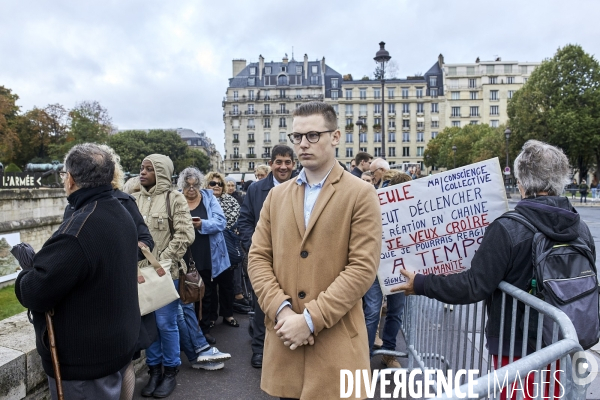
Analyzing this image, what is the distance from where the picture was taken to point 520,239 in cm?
229

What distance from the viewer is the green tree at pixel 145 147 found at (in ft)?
213

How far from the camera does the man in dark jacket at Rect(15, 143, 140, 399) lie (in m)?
2.19

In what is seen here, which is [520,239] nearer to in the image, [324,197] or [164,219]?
[324,197]

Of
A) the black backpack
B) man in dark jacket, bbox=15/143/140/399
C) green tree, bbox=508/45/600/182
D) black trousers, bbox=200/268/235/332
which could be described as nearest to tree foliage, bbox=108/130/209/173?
green tree, bbox=508/45/600/182

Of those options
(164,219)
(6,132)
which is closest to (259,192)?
(164,219)

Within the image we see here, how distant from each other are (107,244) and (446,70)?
96461mm

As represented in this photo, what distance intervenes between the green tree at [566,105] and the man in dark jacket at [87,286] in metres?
42.1

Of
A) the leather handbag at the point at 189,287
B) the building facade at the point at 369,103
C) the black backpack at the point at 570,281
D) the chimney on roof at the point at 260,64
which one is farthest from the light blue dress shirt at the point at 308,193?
the chimney on roof at the point at 260,64

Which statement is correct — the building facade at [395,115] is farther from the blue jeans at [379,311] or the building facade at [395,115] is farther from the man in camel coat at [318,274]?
the man in camel coat at [318,274]

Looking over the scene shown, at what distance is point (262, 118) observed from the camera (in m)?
89.0

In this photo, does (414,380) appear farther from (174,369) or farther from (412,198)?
(174,369)

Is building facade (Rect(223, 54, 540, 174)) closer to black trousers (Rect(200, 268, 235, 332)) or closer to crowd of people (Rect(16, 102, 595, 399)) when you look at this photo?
black trousers (Rect(200, 268, 235, 332))

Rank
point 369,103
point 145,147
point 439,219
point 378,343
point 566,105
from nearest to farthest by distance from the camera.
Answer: point 439,219
point 378,343
point 566,105
point 145,147
point 369,103

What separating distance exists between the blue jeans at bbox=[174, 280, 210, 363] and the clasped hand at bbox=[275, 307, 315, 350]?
2.49 meters
